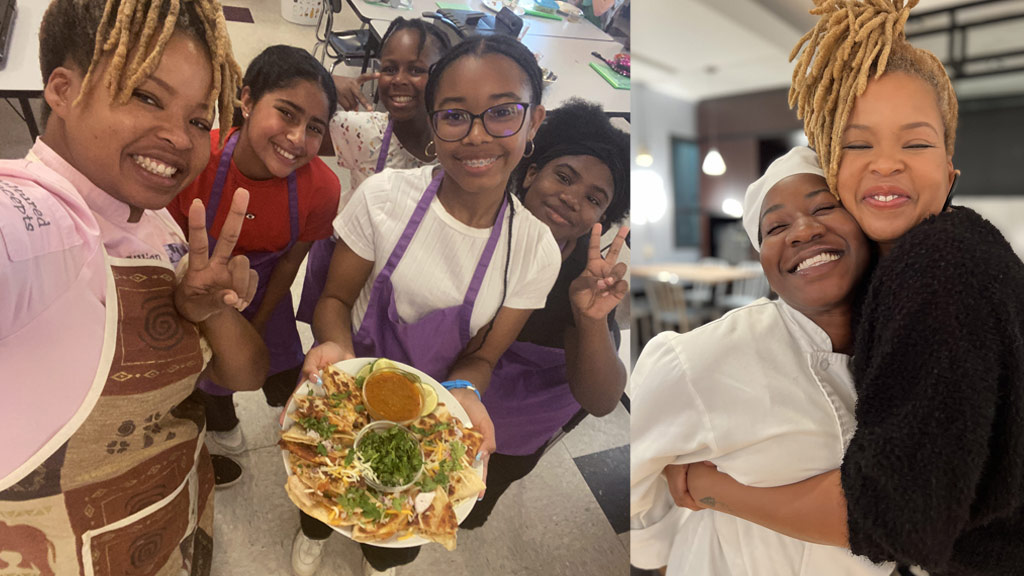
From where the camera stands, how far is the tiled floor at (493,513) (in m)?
0.90

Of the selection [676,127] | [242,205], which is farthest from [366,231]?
[676,127]

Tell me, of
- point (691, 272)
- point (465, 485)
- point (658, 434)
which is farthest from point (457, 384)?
point (691, 272)

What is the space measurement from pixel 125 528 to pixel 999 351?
1332 millimetres

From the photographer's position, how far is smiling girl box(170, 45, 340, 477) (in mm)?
884

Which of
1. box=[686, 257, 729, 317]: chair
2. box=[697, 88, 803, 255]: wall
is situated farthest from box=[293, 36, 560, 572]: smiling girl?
box=[686, 257, 729, 317]: chair

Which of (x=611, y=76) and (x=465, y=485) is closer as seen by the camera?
(x=465, y=485)

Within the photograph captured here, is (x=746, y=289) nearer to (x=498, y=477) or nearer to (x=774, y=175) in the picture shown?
(x=774, y=175)

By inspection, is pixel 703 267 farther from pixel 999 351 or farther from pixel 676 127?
pixel 999 351

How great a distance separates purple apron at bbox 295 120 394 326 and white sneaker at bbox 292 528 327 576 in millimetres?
367

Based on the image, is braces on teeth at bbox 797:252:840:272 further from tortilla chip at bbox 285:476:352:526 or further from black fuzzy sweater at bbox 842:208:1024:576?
tortilla chip at bbox 285:476:352:526

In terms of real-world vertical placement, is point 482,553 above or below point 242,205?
below

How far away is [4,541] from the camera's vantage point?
78cm

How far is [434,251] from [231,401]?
42 centimetres

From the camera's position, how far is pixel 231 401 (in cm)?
95
